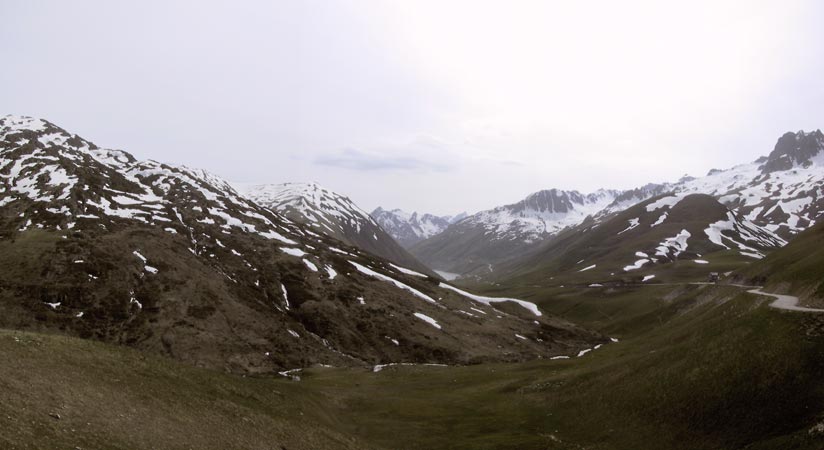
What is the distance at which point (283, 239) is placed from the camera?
143000 millimetres

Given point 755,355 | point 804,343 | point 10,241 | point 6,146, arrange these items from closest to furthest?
point 804,343
point 755,355
point 10,241
point 6,146

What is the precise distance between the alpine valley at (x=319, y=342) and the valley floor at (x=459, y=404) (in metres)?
0.21

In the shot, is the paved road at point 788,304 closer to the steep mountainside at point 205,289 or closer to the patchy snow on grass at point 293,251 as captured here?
the steep mountainside at point 205,289

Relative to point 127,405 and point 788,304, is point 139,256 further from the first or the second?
point 788,304

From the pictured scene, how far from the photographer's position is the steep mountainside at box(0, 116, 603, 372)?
275 feet

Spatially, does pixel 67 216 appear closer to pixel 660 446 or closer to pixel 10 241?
pixel 10 241

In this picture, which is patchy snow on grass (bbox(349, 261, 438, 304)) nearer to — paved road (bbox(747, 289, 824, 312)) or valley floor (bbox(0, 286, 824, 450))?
valley floor (bbox(0, 286, 824, 450))

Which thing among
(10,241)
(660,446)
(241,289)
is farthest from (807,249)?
(10,241)

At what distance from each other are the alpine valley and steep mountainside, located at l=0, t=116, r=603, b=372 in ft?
1.65

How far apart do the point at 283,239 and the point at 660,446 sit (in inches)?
4749

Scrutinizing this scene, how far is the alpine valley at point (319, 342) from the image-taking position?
3247 cm

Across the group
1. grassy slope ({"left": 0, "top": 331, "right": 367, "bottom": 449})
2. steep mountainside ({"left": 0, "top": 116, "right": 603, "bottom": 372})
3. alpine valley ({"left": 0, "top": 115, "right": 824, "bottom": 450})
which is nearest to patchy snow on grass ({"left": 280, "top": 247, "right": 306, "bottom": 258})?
steep mountainside ({"left": 0, "top": 116, "right": 603, "bottom": 372})

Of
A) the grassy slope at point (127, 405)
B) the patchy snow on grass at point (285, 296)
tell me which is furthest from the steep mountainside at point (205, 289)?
the grassy slope at point (127, 405)

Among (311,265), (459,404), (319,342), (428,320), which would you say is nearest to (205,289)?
(319,342)
